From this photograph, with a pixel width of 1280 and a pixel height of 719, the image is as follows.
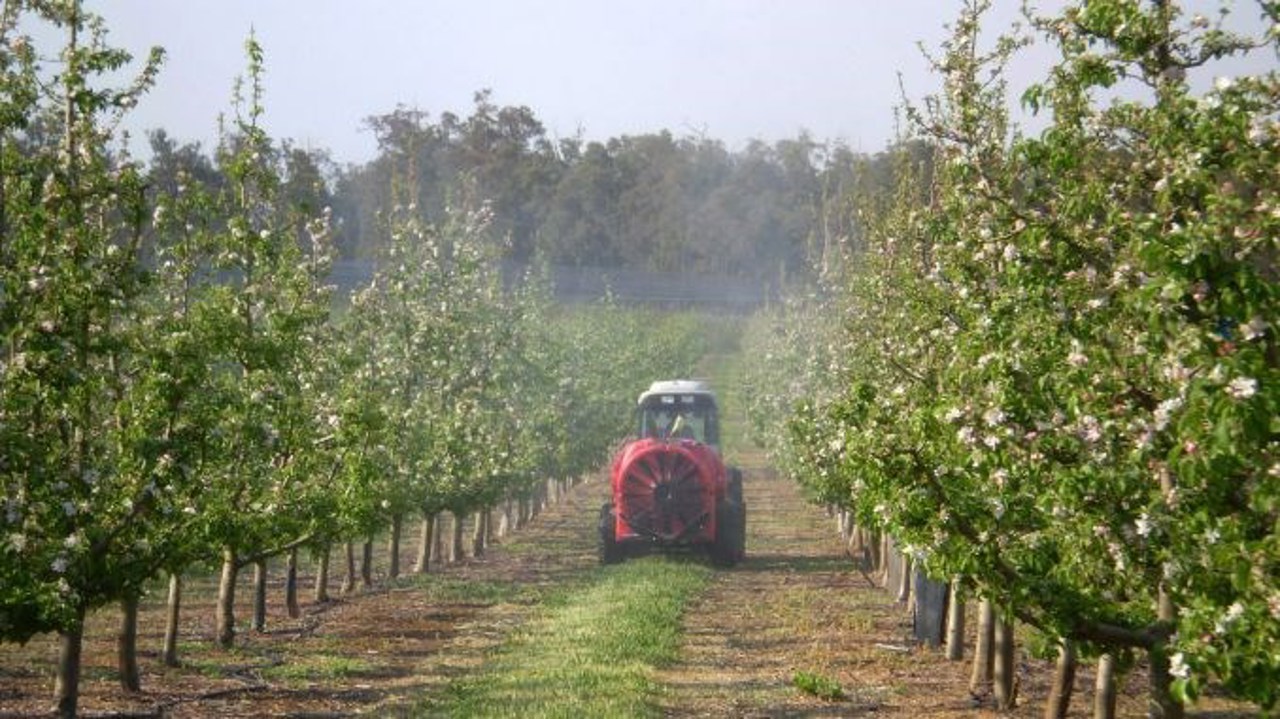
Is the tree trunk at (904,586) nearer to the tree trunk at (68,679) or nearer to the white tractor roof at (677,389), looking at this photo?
the white tractor roof at (677,389)

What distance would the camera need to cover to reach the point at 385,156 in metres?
90.8

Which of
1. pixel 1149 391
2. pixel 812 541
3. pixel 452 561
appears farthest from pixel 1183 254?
pixel 812 541

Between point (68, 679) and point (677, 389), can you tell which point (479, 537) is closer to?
point (677, 389)

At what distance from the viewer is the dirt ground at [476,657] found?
15.8 metres

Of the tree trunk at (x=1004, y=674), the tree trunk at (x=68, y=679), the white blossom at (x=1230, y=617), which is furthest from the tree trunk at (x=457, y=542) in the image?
the white blossom at (x=1230, y=617)

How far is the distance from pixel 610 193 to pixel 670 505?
242 ft

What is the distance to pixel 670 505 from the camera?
1118 inches

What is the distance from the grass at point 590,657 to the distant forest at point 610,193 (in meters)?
57.7

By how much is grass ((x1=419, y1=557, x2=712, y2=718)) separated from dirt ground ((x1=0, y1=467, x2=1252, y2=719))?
36 centimetres

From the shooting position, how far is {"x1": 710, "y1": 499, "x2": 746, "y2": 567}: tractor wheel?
28.8m

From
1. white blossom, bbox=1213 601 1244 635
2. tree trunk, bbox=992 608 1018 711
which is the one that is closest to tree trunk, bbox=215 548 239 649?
tree trunk, bbox=992 608 1018 711

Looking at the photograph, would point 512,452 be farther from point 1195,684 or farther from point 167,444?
point 1195,684

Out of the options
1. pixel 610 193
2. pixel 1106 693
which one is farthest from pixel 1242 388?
pixel 610 193

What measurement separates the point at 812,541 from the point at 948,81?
22.6 meters
